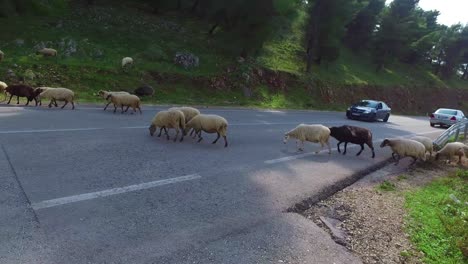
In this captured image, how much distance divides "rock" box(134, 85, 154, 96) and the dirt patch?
53.3ft

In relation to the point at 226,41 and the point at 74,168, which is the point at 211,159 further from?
the point at 226,41

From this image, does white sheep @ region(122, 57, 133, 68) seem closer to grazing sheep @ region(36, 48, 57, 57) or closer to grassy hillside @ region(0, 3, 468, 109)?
grassy hillside @ region(0, 3, 468, 109)

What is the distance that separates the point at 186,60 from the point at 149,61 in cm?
291

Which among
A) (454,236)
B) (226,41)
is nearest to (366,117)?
(226,41)

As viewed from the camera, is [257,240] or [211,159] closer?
[257,240]

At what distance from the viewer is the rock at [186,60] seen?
1161 inches

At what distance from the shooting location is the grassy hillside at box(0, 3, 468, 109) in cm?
2306

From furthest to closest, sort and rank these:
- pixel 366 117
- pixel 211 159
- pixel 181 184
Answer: pixel 366 117, pixel 211 159, pixel 181 184

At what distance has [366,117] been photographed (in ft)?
85.5

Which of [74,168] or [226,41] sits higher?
[226,41]

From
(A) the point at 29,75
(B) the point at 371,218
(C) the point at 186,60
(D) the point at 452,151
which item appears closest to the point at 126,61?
(C) the point at 186,60

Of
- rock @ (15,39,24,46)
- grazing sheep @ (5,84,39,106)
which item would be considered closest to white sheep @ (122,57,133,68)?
rock @ (15,39,24,46)

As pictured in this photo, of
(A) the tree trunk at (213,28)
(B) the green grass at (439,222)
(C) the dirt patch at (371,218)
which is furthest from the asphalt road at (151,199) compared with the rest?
(A) the tree trunk at (213,28)

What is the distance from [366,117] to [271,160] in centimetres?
1790
